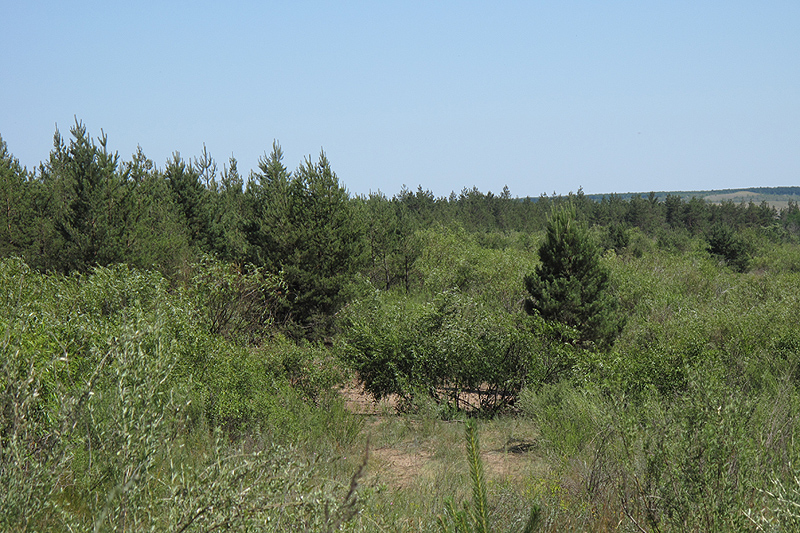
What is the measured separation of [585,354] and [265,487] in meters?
11.1

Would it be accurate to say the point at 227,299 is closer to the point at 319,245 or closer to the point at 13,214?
the point at 319,245

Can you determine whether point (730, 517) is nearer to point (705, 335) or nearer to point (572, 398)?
point (572, 398)

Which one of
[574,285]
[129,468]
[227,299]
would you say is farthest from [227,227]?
[129,468]

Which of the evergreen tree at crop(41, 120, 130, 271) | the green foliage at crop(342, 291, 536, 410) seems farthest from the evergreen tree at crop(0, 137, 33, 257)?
→ the green foliage at crop(342, 291, 536, 410)

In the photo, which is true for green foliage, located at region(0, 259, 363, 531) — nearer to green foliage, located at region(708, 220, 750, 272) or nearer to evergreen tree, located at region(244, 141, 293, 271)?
evergreen tree, located at region(244, 141, 293, 271)

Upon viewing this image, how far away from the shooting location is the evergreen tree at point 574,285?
18734 mm

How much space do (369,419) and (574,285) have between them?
29.9 feet

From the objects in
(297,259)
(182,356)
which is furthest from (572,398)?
(297,259)

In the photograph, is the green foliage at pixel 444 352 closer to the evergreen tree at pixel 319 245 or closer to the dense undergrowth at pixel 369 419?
the dense undergrowth at pixel 369 419

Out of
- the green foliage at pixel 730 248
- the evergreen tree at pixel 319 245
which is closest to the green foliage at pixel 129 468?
the evergreen tree at pixel 319 245

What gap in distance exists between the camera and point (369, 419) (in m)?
13.0

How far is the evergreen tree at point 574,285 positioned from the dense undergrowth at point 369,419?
5.66ft

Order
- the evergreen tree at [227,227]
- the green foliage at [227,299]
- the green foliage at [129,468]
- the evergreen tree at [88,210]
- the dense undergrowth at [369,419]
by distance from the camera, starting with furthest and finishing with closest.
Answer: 1. the evergreen tree at [227,227]
2. the evergreen tree at [88,210]
3. the green foliage at [227,299]
4. the dense undergrowth at [369,419]
5. the green foliage at [129,468]

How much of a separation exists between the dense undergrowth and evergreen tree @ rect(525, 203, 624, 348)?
1.72 m
